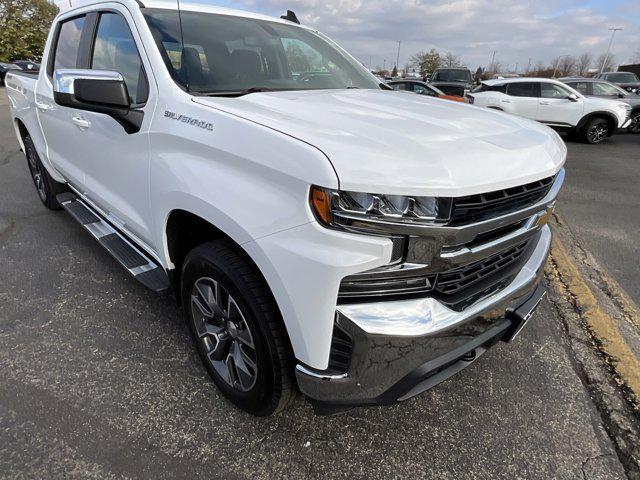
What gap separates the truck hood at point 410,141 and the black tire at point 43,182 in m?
3.21

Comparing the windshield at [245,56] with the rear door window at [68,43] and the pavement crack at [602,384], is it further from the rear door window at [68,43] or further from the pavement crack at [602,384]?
the pavement crack at [602,384]

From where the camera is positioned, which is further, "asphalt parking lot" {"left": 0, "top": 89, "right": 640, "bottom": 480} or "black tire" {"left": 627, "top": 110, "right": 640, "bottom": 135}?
"black tire" {"left": 627, "top": 110, "right": 640, "bottom": 135}

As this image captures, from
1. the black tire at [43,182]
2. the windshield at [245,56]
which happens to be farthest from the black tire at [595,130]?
the black tire at [43,182]

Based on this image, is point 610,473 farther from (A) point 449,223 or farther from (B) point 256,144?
(B) point 256,144

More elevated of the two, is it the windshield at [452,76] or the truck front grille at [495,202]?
the truck front grille at [495,202]

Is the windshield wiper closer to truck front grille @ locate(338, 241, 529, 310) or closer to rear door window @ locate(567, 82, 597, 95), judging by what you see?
truck front grille @ locate(338, 241, 529, 310)

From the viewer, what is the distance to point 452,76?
18812mm

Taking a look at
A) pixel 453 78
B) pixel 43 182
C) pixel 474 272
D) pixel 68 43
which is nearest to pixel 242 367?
pixel 474 272

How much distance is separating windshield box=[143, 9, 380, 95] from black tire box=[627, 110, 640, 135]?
12534mm

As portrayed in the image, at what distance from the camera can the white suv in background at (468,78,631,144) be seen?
1116 cm

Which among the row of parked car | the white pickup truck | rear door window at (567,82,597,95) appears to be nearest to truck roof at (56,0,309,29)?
the white pickup truck

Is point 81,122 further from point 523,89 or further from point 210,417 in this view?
point 523,89

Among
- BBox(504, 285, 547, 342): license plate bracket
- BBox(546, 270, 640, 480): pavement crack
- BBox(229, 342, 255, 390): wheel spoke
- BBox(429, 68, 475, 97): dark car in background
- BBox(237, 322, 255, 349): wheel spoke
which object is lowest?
BBox(546, 270, 640, 480): pavement crack

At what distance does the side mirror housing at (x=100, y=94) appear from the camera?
81.8 inches
